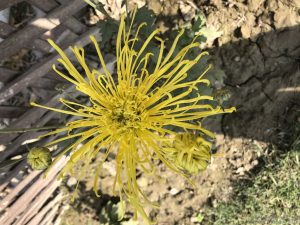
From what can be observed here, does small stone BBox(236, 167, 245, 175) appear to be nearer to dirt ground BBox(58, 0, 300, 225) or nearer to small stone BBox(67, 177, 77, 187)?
dirt ground BBox(58, 0, 300, 225)

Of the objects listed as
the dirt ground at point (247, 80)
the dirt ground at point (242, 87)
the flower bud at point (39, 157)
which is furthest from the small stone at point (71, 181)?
the flower bud at point (39, 157)

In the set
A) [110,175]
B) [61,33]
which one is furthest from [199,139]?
[110,175]

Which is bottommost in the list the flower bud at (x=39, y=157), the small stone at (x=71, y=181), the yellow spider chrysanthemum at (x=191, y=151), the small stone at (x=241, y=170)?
the small stone at (x=241, y=170)

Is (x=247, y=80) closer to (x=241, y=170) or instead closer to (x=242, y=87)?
(x=242, y=87)

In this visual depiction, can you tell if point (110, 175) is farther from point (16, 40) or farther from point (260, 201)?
point (16, 40)

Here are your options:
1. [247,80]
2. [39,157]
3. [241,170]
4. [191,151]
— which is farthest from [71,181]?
[191,151]

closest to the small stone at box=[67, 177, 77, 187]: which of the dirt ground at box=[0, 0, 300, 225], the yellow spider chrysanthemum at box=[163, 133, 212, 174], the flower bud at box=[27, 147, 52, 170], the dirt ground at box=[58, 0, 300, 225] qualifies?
the dirt ground at box=[0, 0, 300, 225]

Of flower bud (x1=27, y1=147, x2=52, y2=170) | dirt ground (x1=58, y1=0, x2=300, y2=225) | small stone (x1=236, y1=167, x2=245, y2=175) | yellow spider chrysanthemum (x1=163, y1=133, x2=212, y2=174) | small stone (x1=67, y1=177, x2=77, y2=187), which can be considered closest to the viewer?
yellow spider chrysanthemum (x1=163, y1=133, x2=212, y2=174)

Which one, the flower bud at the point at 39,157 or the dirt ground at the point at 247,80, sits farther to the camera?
the dirt ground at the point at 247,80

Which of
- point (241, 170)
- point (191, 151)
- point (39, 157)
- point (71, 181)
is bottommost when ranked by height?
point (241, 170)

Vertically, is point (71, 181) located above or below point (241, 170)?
above

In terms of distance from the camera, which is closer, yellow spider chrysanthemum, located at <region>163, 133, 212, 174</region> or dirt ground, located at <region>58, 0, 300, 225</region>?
yellow spider chrysanthemum, located at <region>163, 133, 212, 174</region>

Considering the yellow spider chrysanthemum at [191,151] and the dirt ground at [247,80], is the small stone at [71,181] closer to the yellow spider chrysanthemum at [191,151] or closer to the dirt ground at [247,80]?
the dirt ground at [247,80]
